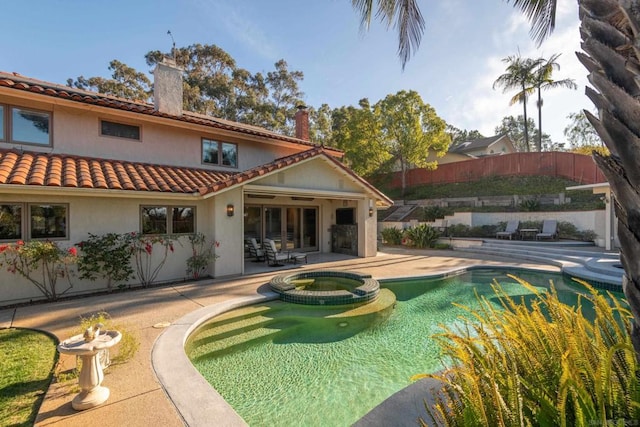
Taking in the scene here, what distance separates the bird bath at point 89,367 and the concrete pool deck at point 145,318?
0.10 meters

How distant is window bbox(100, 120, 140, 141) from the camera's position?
465 inches

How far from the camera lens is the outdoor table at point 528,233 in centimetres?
2102

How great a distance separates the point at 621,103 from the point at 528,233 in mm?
23413

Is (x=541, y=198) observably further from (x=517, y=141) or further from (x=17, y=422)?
(x=517, y=141)

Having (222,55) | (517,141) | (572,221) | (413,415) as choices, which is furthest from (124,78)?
(517,141)

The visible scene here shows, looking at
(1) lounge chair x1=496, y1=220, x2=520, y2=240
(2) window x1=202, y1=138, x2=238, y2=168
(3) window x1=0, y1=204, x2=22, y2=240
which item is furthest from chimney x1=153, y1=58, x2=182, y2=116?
(1) lounge chair x1=496, y1=220, x2=520, y2=240

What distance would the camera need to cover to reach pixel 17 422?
376cm

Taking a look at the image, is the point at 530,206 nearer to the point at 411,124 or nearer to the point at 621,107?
the point at 411,124

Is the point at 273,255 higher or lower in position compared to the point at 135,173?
lower

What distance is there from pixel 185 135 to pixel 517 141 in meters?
72.7

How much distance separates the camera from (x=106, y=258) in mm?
9656

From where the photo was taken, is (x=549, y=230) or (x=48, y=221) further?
(x=549, y=230)

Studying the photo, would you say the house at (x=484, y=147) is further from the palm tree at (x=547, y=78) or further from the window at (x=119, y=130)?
the window at (x=119, y=130)

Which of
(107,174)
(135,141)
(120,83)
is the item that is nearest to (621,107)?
(107,174)
